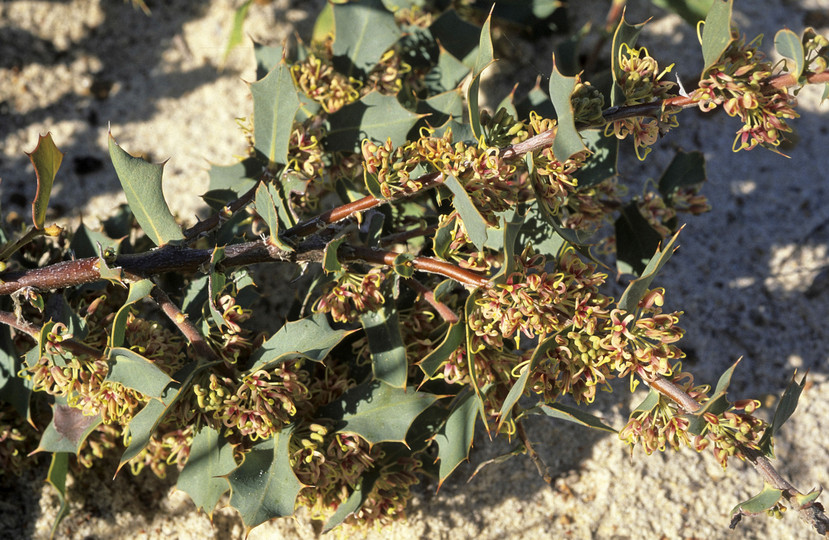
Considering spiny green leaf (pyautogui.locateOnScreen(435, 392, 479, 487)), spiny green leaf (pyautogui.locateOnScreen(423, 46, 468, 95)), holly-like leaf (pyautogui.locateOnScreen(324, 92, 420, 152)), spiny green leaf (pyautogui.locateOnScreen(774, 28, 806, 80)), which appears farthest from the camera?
spiny green leaf (pyautogui.locateOnScreen(423, 46, 468, 95))

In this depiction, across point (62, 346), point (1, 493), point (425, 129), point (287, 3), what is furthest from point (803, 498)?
point (287, 3)

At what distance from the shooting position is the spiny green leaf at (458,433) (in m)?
1.77

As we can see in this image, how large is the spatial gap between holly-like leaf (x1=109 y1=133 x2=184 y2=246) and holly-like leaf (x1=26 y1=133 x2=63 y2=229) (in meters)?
0.13

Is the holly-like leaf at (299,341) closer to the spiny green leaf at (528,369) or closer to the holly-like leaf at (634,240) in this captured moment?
the spiny green leaf at (528,369)

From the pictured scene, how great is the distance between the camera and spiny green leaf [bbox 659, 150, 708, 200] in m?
2.17

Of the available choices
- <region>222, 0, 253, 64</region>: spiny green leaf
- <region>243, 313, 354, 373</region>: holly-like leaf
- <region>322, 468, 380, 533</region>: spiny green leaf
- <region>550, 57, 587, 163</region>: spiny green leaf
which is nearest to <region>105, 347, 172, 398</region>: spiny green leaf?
<region>243, 313, 354, 373</region>: holly-like leaf

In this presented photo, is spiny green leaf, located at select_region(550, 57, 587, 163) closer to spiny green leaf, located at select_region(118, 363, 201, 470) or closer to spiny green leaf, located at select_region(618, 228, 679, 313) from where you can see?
spiny green leaf, located at select_region(618, 228, 679, 313)

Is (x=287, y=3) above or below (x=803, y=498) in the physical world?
above

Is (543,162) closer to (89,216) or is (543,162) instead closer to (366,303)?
(366,303)

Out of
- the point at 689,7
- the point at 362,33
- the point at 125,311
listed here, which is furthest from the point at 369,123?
the point at 689,7

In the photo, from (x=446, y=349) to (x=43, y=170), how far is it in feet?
3.43

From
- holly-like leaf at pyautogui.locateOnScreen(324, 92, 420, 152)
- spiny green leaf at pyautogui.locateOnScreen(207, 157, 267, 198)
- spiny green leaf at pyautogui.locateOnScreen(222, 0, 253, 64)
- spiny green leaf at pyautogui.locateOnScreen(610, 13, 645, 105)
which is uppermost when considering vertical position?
spiny green leaf at pyautogui.locateOnScreen(610, 13, 645, 105)

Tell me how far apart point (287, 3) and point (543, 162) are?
1.93m

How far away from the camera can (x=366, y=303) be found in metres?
1.71
